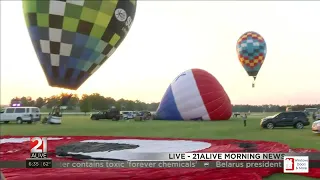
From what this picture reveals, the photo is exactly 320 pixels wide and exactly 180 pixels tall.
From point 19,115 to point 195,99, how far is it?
16000 millimetres

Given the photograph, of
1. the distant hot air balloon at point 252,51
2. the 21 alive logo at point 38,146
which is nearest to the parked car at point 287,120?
the distant hot air balloon at point 252,51

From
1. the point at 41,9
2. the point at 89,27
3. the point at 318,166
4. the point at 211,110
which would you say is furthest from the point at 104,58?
the point at 318,166

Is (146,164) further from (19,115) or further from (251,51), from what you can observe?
(19,115)

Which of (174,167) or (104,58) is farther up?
(104,58)

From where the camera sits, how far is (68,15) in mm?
21719

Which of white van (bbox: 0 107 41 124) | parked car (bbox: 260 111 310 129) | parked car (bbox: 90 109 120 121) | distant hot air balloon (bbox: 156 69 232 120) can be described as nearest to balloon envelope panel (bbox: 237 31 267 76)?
distant hot air balloon (bbox: 156 69 232 120)

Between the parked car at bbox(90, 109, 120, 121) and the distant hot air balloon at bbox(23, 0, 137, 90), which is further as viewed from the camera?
the parked car at bbox(90, 109, 120, 121)

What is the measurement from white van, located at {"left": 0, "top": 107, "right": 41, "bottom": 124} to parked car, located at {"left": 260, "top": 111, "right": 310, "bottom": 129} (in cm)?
2050

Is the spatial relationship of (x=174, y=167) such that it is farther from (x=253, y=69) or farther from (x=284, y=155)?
(x=253, y=69)

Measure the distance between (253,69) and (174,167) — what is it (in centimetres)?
2837

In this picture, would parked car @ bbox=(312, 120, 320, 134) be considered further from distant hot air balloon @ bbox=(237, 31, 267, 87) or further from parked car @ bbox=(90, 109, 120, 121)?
parked car @ bbox=(90, 109, 120, 121)

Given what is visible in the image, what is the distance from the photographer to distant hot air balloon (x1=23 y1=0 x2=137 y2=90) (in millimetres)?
21891

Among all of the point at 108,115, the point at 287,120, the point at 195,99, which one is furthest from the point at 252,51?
the point at 108,115

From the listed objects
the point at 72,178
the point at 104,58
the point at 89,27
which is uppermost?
the point at 89,27
